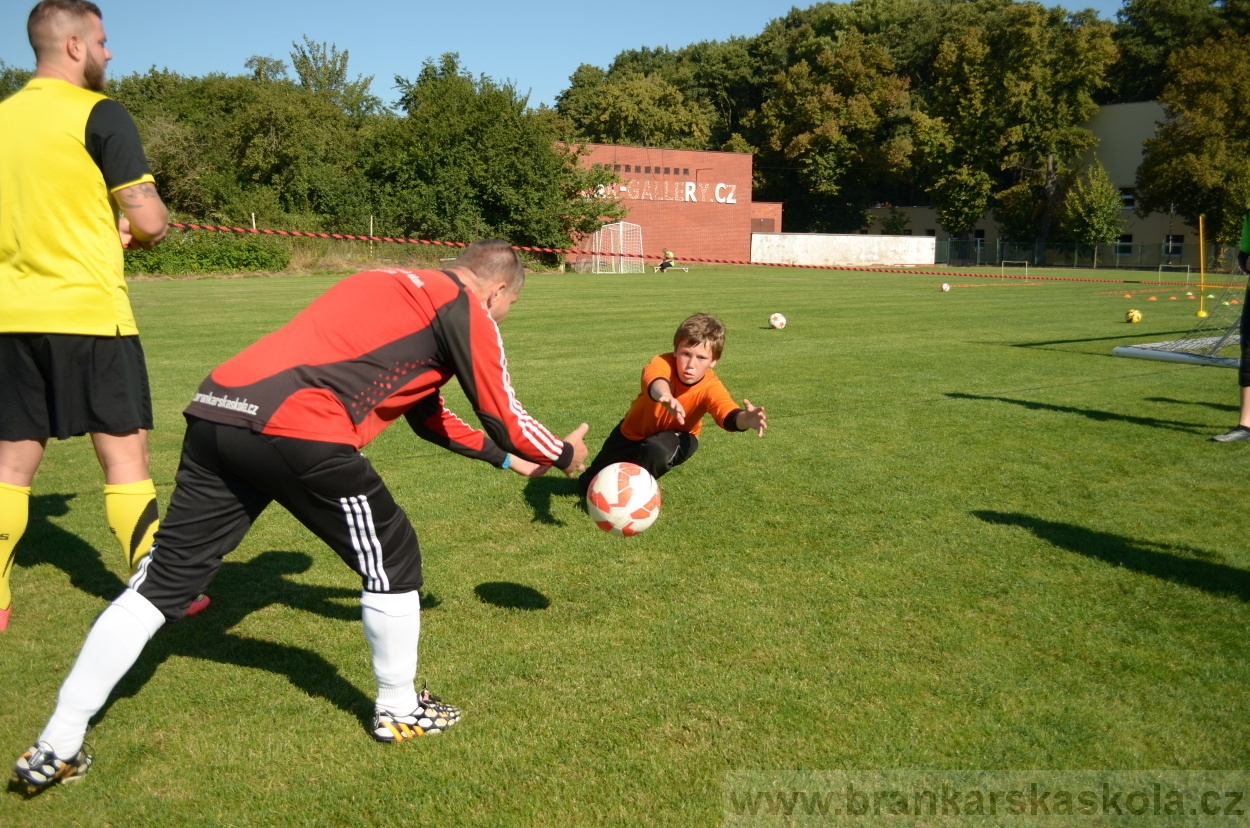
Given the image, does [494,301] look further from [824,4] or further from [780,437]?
[824,4]

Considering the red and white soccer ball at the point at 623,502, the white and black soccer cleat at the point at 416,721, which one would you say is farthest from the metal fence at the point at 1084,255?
the white and black soccer cleat at the point at 416,721

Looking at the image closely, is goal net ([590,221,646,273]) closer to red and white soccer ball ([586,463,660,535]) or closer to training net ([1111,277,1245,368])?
training net ([1111,277,1245,368])

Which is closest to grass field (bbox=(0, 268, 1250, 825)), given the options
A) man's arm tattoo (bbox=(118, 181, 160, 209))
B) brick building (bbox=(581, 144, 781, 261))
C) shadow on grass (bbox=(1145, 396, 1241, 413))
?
shadow on grass (bbox=(1145, 396, 1241, 413))

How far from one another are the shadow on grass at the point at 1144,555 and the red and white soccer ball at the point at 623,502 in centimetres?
250

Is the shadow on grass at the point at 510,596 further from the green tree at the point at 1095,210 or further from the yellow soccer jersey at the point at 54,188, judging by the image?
the green tree at the point at 1095,210

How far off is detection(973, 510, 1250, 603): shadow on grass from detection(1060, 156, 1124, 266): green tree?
187 ft

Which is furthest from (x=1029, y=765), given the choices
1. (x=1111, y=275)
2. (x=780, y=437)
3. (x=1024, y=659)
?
(x=1111, y=275)

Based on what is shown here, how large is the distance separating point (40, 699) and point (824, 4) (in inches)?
3303

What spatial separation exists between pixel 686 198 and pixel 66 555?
172 ft

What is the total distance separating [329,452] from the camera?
10.4ft

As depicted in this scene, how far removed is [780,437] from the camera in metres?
8.43

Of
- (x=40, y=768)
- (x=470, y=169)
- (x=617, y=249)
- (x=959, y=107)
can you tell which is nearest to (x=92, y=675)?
(x=40, y=768)

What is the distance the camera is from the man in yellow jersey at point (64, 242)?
3906mm

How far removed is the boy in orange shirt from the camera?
586 cm
